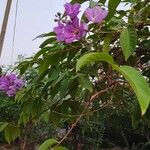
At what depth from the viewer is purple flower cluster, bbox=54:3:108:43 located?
2.89 ft

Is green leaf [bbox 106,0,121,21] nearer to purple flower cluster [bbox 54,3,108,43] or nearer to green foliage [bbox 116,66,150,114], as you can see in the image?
purple flower cluster [bbox 54,3,108,43]

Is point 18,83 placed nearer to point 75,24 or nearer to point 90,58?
point 75,24

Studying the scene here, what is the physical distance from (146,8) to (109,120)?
558 cm

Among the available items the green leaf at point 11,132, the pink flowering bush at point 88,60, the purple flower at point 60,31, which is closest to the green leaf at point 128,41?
the pink flowering bush at point 88,60

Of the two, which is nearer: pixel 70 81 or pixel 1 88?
pixel 70 81

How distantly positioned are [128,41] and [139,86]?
0.20m

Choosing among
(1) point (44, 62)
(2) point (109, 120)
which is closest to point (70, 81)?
(1) point (44, 62)

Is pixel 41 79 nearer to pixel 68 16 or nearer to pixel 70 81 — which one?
pixel 70 81

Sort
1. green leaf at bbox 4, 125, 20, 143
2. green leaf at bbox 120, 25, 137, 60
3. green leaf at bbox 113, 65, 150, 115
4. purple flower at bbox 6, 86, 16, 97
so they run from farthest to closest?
purple flower at bbox 6, 86, 16, 97
green leaf at bbox 4, 125, 20, 143
green leaf at bbox 120, 25, 137, 60
green leaf at bbox 113, 65, 150, 115

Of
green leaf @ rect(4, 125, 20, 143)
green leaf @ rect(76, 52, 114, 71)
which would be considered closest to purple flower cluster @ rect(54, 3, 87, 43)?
green leaf @ rect(76, 52, 114, 71)

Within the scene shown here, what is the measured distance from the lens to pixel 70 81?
3.35 feet

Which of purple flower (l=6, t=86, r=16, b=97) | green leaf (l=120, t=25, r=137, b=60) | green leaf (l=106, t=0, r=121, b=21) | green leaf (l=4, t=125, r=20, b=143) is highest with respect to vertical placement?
green leaf (l=106, t=0, r=121, b=21)

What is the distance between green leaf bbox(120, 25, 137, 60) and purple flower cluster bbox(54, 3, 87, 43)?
0.07m

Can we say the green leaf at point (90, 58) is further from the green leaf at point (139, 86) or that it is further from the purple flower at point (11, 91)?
the purple flower at point (11, 91)
